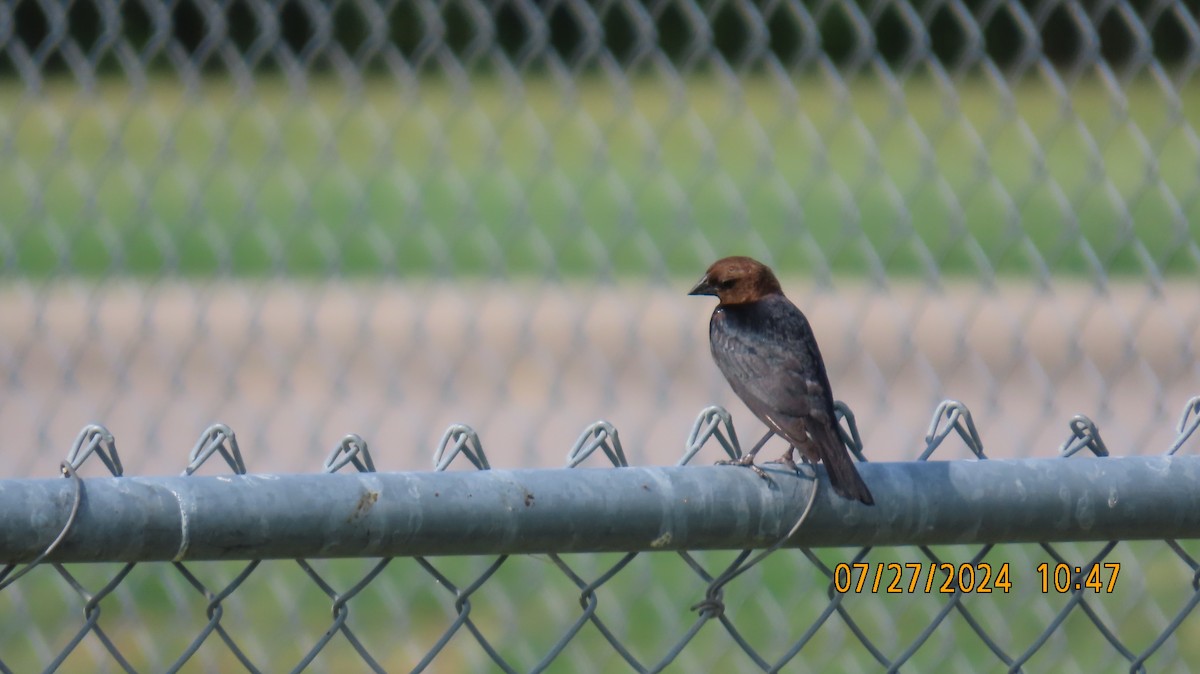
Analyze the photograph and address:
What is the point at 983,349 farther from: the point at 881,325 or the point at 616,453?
the point at 616,453

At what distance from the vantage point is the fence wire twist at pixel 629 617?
1.47 meters

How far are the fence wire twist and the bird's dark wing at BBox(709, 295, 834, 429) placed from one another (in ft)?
0.27

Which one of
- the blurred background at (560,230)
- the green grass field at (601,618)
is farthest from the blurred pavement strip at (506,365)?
the green grass field at (601,618)

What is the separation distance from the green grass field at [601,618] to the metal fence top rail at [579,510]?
1.66 meters

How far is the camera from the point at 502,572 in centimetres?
390

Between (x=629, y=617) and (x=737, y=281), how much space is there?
47.1 inches

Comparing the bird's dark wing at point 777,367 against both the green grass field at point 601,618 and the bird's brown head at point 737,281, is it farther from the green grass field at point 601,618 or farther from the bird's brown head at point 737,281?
the green grass field at point 601,618

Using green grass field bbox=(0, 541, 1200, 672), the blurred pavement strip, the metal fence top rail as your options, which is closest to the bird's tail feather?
the metal fence top rail

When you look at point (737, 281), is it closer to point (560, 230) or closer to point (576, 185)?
point (560, 230)

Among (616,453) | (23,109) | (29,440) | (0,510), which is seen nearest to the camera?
(0,510)

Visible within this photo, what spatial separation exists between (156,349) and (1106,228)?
20.2ft

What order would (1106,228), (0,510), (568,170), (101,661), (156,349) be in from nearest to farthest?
(0,510) < (101,661) < (156,349) < (1106,228) < (568,170)

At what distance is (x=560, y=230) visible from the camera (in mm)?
9430

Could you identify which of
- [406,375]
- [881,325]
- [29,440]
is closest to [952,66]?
[881,325]
